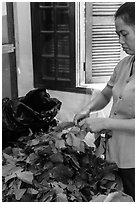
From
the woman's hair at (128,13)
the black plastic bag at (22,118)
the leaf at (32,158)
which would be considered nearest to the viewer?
the woman's hair at (128,13)

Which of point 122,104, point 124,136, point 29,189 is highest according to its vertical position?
point 122,104

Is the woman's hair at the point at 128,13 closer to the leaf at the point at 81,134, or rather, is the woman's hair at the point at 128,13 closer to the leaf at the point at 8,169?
the leaf at the point at 81,134

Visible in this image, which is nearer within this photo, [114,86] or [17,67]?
[114,86]

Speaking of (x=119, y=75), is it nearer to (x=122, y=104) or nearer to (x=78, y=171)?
(x=122, y=104)

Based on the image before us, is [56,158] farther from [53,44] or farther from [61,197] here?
[53,44]

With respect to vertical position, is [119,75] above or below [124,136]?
above

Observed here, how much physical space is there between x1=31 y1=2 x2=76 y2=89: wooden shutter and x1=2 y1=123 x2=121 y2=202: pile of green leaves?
2.59 feet

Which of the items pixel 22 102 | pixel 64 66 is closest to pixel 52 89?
pixel 64 66

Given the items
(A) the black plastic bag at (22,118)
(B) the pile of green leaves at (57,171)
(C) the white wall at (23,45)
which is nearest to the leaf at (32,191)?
(B) the pile of green leaves at (57,171)

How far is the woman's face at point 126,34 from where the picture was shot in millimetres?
1156

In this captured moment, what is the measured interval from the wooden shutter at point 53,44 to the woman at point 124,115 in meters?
0.74

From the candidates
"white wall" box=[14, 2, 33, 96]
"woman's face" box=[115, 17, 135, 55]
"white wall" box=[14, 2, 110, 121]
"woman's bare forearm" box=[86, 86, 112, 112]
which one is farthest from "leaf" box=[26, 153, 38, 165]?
"white wall" box=[14, 2, 33, 96]

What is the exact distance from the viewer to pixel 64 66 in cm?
213

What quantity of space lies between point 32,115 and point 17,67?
51 cm
